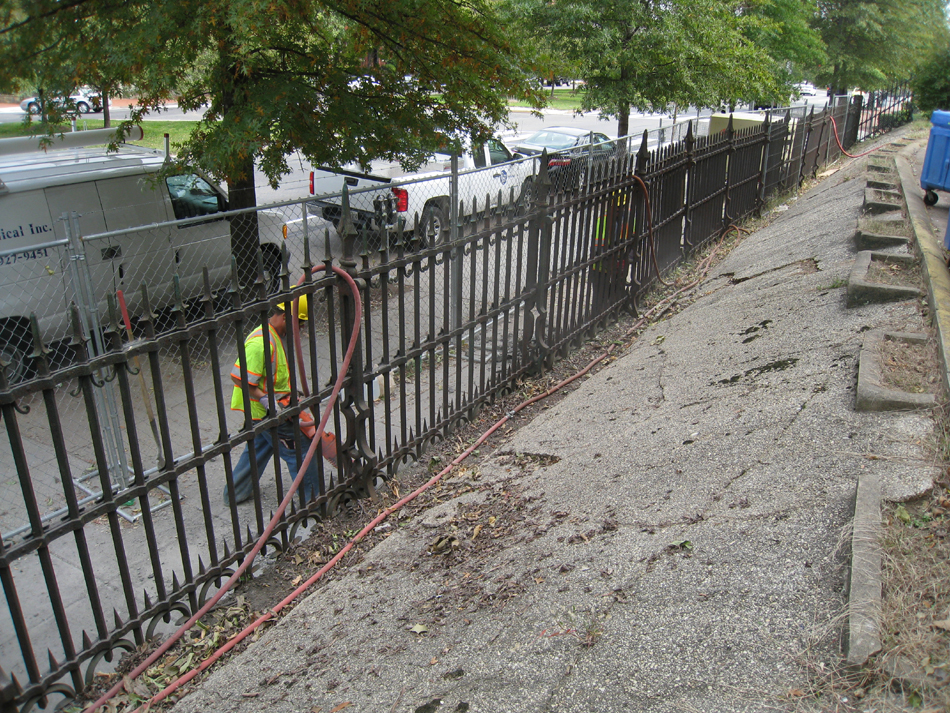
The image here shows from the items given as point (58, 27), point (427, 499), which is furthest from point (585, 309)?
point (58, 27)

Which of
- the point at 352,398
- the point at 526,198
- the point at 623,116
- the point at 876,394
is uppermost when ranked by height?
the point at 623,116

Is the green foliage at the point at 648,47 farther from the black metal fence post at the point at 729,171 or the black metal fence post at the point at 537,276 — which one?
the black metal fence post at the point at 537,276

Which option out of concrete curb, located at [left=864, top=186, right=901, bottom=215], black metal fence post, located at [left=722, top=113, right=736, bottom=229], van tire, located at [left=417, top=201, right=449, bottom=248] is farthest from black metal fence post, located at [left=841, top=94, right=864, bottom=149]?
van tire, located at [left=417, top=201, right=449, bottom=248]

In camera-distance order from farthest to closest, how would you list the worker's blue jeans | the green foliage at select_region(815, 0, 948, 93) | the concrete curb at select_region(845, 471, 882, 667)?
the green foliage at select_region(815, 0, 948, 93)
the worker's blue jeans
the concrete curb at select_region(845, 471, 882, 667)

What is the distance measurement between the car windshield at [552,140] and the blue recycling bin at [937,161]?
7680 millimetres

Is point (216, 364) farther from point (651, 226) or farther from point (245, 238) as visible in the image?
point (651, 226)

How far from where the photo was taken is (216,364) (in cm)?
346

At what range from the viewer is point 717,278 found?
8.75 metres

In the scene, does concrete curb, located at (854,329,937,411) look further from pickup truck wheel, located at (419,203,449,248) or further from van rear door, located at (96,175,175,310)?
van rear door, located at (96,175,175,310)

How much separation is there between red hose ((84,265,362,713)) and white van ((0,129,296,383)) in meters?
2.45

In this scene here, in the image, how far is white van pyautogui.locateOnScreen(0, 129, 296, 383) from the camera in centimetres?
636

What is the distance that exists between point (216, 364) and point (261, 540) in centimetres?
102

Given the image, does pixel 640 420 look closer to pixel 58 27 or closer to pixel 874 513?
pixel 874 513

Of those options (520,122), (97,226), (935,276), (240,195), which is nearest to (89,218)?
(97,226)
